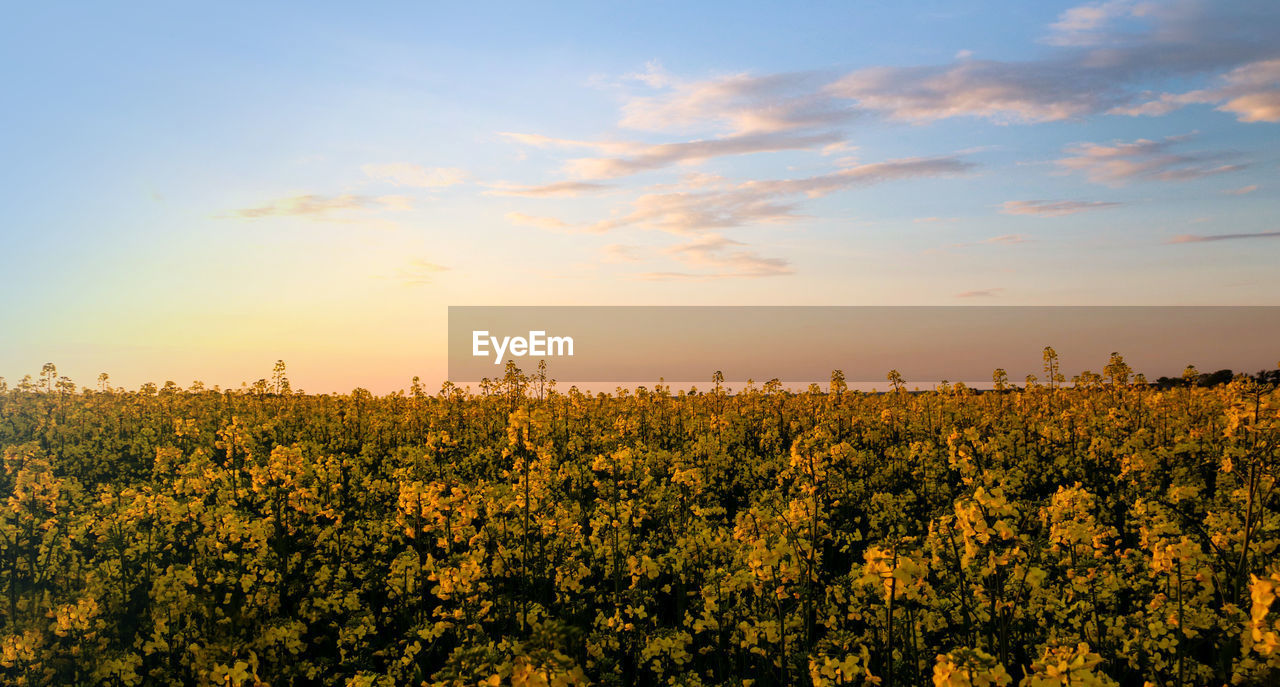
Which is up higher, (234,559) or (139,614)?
(234,559)

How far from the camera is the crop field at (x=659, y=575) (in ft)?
21.2

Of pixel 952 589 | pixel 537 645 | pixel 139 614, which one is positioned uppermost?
pixel 537 645

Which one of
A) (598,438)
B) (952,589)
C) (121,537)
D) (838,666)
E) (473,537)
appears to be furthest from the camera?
(598,438)

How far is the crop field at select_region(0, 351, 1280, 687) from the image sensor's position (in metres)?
6.45

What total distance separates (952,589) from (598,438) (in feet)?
45.4

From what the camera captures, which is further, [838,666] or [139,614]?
[139,614]

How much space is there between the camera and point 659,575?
1020cm

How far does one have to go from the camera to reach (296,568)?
1077cm

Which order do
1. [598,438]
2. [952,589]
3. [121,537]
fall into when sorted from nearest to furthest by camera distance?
1. [952,589]
2. [121,537]
3. [598,438]

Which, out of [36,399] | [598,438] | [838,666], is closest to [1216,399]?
[598,438]

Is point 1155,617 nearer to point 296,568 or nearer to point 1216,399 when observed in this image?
point 296,568

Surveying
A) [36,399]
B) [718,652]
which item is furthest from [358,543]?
[36,399]

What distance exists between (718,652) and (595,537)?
298 centimetres

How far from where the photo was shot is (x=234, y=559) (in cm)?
966
